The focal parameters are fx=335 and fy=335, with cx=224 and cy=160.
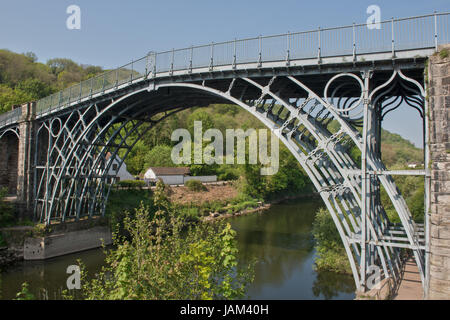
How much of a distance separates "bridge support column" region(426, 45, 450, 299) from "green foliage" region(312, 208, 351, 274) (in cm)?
890

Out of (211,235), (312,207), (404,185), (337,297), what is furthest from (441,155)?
(312,207)

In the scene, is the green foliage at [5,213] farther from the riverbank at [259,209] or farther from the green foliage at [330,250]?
the green foliage at [330,250]

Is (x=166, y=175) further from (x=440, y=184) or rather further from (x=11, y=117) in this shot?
(x=440, y=184)

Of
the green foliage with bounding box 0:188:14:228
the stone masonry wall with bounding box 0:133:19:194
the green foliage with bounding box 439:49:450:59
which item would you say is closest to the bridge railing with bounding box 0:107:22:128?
the stone masonry wall with bounding box 0:133:19:194

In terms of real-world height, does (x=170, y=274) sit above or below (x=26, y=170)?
below

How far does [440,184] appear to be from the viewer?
835 centimetres

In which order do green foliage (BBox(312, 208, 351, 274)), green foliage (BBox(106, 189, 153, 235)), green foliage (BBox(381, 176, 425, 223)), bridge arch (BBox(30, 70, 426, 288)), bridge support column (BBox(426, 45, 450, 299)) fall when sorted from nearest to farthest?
bridge support column (BBox(426, 45, 450, 299)) < bridge arch (BBox(30, 70, 426, 288)) < green foliage (BBox(312, 208, 351, 274)) < green foliage (BBox(381, 176, 425, 223)) < green foliage (BBox(106, 189, 153, 235))

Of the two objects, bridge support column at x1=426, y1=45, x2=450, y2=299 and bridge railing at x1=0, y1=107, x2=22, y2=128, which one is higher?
bridge railing at x1=0, y1=107, x2=22, y2=128

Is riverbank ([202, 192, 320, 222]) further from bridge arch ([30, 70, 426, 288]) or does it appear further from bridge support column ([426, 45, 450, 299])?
bridge support column ([426, 45, 450, 299])

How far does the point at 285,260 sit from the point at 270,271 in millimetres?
2021

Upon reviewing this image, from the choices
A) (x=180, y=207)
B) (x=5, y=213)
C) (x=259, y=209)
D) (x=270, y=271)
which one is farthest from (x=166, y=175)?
(x=270, y=271)

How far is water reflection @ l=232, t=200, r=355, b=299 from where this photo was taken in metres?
15.7

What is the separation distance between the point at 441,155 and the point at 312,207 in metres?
36.0

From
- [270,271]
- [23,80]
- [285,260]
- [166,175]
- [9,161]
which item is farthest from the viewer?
[23,80]
